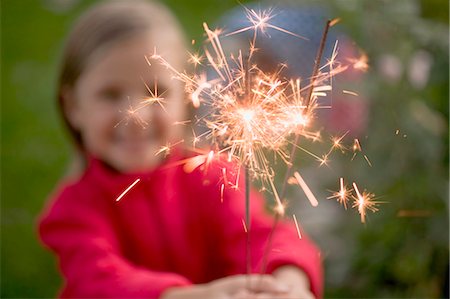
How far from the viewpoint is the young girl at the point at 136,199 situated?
2.63 feet

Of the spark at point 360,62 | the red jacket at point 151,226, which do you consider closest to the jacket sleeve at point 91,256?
the red jacket at point 151,226

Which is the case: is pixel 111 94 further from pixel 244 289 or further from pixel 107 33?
pixel 244 289

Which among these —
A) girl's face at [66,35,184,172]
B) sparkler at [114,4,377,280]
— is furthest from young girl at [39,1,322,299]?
sparkler at [114,4,377,280]

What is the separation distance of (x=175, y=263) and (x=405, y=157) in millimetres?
435

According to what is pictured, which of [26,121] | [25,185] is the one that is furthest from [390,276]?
[26,121]

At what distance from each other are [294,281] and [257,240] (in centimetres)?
20

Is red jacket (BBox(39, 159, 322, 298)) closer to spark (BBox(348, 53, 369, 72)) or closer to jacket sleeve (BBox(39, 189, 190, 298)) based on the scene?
jacket sleeve (BBox(39, 189, 190, 298))

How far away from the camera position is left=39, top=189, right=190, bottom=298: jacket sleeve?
75 centimetres

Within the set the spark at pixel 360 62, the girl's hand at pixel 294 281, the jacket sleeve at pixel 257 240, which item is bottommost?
the girl's hand at pixel 294 281

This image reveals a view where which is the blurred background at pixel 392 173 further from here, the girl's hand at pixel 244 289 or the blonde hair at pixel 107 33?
the girl's hand at pixel 244 289

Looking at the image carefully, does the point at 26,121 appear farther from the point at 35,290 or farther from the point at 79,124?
the point at 79,124

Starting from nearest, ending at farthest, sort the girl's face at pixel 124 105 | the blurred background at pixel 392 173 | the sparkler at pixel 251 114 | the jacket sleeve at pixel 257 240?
the sparkler at pixel 251 114 → the jacket sleeve at pixel 257 240 → the girl's face at pixel 124 105 → the blurred background at pixel 392 173

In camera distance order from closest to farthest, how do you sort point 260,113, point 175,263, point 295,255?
point 260,113
point 295,255
point 175,263

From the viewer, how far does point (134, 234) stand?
1017 millimetres
